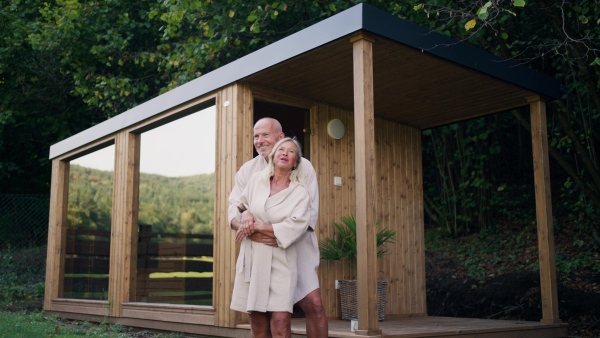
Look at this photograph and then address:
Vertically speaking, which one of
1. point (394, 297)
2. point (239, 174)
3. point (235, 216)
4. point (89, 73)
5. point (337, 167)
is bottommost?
point (394, 297)

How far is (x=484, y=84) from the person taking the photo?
570 cm

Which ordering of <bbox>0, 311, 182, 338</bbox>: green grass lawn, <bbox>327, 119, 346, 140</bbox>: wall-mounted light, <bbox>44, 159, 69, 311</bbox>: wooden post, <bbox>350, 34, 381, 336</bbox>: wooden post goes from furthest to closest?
1. <bbox>44, 159, 69, 311</bbox>: wooden post
2. <bbox>327, 119, 346, 140</bbox>: wall-mounted light
3. <bbox>0, 311, 182, 338</bbox>: green grass lawn
4. <bbox>350, 34, 381, 336</bbox>: wooden post

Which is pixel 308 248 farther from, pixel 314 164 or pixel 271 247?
pixel 314 164

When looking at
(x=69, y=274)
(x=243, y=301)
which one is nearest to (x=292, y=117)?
(x=243, y=301)

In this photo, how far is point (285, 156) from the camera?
3398 millimetres

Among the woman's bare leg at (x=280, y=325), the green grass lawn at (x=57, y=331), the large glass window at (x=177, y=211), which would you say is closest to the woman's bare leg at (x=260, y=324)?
the woman's bare leg at (x=280, y=325)

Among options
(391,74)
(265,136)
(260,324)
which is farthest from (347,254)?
(260,324)

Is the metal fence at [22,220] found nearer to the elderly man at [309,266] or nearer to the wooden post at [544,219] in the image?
the wooden post at [544,219]

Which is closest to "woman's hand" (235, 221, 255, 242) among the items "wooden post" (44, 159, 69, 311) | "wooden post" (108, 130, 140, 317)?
"wooden post" (108, 130, 140, 317)

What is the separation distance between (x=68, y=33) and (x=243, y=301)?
9.56 m

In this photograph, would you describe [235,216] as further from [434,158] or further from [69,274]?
[434,158]

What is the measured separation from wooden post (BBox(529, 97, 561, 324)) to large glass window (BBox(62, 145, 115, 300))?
447 cm

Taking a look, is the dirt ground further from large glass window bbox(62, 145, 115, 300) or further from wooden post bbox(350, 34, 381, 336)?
large glass window bbox(62, 145, 115, 300)

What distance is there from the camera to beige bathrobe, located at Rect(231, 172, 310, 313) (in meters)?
3.23
